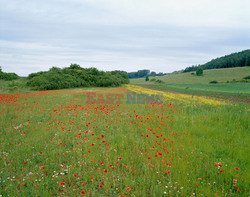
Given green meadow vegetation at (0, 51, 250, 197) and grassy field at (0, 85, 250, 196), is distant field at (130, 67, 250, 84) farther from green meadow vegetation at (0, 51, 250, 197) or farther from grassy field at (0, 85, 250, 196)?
grassy field at (0, 85, 250, 196)

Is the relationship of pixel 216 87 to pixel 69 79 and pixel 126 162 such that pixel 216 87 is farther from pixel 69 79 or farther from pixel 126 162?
pixel 126 162

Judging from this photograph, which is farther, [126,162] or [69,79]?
[69,79]

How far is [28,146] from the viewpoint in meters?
4.96

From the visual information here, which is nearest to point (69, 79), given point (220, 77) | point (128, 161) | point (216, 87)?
point (128, 161)

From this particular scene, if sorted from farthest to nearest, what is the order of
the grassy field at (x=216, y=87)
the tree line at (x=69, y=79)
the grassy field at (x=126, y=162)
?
the tree line at (x=69, y=79)
the grassy field at (x=216, y=87)
the grassy field at (x=126, y=162)

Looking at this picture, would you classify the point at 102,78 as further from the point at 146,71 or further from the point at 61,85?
the point at 146,71

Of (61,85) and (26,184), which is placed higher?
(61,85)

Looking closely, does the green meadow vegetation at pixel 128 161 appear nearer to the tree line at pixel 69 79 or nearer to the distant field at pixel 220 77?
the tree line at pixel 69 79

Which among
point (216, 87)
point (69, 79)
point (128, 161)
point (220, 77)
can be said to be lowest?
point (216, 87)

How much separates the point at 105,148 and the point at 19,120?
6.07 meters

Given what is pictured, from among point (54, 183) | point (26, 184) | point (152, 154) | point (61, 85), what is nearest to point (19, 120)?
point (26, 184)

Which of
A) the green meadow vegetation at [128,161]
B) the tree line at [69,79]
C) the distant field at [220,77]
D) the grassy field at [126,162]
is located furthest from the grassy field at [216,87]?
the tree line at [69,79]

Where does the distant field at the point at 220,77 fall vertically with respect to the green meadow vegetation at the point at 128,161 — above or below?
above

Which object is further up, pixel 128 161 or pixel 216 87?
pixel 128 161
